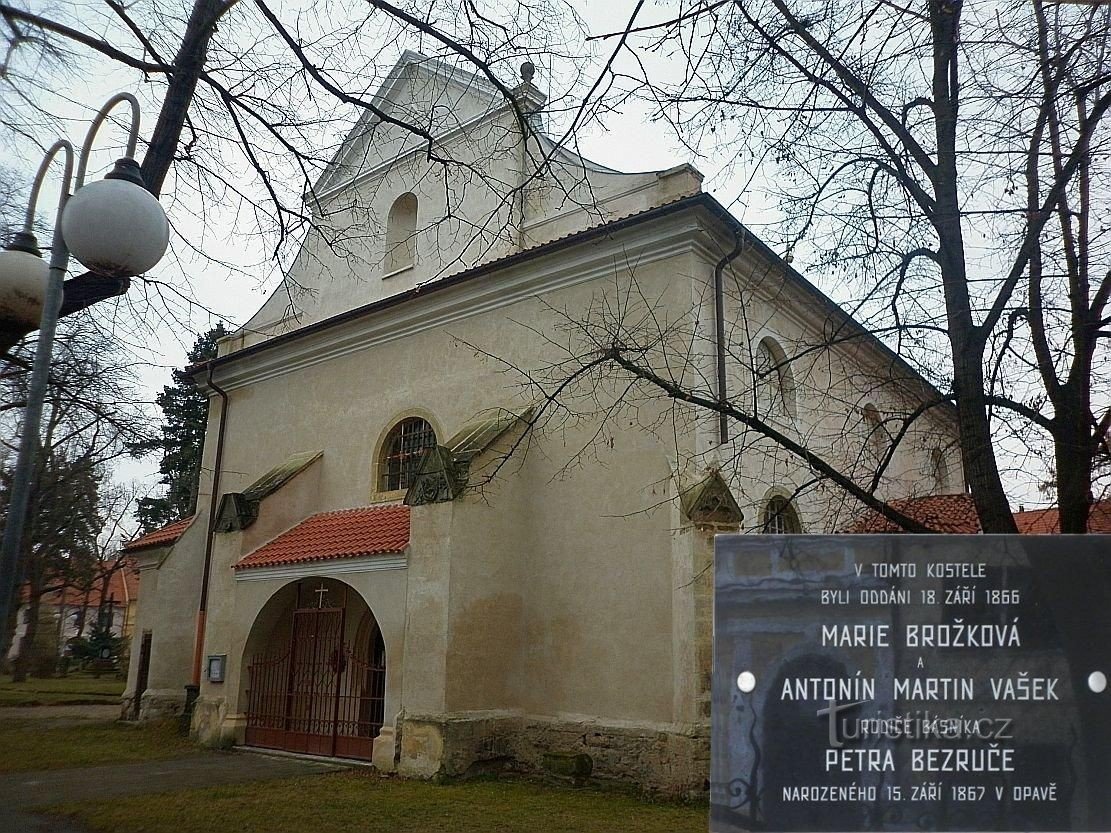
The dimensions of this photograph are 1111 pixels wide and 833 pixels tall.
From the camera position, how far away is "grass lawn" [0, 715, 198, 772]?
525 inches

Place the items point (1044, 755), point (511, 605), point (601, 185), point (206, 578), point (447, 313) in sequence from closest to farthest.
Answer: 1. point (1044, 755)
2. point (511, 605)
3. point (601, 185)
4. point (447, 313)
5. point (206, 578)

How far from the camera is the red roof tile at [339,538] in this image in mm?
12836

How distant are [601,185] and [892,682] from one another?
10.8m

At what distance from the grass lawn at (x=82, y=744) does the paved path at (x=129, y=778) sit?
686 mm

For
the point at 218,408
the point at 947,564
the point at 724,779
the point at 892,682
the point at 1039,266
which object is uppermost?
the point at 218,408

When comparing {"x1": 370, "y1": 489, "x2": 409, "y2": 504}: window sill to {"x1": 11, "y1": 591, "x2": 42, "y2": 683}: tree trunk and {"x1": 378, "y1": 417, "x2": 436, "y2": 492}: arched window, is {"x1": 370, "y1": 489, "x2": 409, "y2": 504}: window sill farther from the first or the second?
{"x1": 11, "y1": 591, "x2": 42, "y2": 683}: tree trunk

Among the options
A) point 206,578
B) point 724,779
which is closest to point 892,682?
point 724,779

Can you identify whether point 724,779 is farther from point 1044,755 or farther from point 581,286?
point 581,286

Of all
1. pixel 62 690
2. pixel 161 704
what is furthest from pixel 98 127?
pixel 62 690

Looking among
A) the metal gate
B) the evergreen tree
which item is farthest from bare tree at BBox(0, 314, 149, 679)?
the evergreen tree

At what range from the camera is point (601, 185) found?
13391 mm

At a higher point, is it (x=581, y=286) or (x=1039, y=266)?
(x=581, y=286)

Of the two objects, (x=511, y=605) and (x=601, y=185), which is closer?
(x=511, y=605)

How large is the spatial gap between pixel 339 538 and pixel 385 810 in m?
5.19
